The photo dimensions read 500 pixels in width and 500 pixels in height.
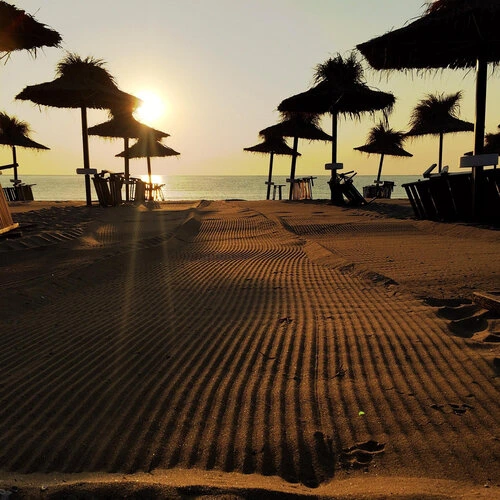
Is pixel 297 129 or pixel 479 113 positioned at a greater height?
pixel 297 129

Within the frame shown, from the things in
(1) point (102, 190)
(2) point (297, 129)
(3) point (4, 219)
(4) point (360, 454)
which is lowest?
(4) point (360, 454)

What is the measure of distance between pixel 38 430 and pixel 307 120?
25.2m

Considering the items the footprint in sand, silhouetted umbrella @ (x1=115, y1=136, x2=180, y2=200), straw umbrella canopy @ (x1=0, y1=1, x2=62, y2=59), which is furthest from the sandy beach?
silhouetted umbrella @ (x1=115, y1=136, x2=180, y2=200)

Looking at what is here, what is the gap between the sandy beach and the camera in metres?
1.93

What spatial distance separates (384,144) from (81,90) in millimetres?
20120

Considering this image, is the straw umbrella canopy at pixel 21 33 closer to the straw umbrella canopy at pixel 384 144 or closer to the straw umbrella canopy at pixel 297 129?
the straw umbrella canopy at pixel 297 129

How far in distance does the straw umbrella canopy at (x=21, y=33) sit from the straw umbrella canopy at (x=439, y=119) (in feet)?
63.5

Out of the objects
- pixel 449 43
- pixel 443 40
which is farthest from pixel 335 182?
pixel 443 40

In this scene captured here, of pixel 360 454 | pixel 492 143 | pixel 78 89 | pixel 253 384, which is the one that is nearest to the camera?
pixel 360 454

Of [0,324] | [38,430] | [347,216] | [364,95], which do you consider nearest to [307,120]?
[364,95]

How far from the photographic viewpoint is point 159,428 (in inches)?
91.0

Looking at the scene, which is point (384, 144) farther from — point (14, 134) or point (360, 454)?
point (360, 454)

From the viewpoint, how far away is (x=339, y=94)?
59.1 feet

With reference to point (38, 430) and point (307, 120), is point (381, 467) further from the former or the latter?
point (307, 120)
